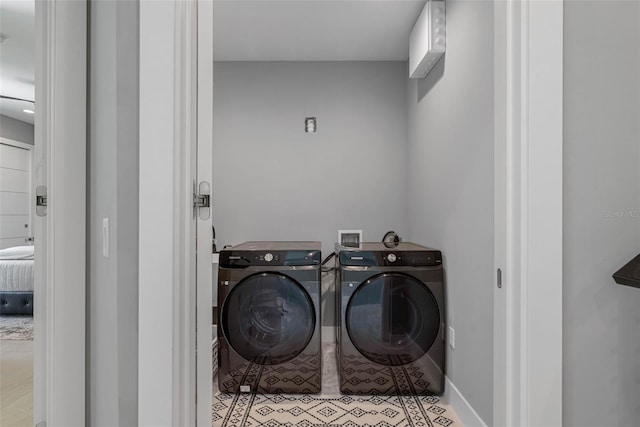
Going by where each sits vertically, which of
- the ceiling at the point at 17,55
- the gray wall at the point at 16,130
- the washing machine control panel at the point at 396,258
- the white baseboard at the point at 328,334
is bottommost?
the white baseboard at the point at 328,334

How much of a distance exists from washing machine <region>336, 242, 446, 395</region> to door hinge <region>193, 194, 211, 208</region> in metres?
1.43

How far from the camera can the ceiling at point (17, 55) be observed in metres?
0.82

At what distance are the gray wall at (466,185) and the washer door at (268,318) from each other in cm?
86

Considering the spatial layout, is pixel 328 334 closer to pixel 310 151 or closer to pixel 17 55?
pixel 310 151

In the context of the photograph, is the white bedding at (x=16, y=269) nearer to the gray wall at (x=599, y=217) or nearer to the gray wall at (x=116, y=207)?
the gray wall at (x=116, y=207)

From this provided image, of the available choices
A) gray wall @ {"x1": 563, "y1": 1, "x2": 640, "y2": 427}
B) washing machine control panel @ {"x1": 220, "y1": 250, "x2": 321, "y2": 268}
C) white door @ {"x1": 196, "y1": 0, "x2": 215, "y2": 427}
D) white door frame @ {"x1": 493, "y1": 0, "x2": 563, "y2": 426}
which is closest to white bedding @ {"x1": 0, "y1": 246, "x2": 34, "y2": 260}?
white door @ {"x1": 196, "y1": 0, "x2": 215, "y2": 427}

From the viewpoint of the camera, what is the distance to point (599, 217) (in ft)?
3.26

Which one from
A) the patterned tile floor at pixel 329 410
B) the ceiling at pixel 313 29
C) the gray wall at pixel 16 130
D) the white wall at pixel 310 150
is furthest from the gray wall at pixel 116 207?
the white wall at pixel 310 150

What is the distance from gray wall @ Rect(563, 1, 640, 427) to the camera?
0.98m

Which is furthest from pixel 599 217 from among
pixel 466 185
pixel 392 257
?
pixel 392 257

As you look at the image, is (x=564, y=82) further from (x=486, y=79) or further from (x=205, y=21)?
(x=205, y=21)

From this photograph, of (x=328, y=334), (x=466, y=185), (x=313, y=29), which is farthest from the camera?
(x=328, y=334)

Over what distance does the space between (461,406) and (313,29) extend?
2609mm

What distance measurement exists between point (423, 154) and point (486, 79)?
1135 mm
